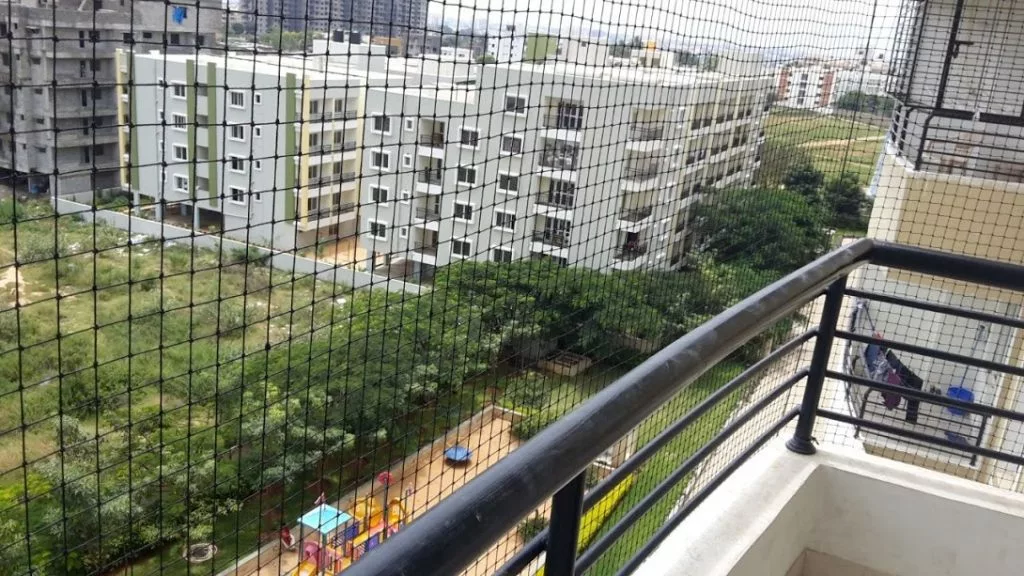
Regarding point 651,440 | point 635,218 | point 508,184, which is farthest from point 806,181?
point 651,440

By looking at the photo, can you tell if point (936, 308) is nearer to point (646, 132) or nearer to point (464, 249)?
point (464, 249)

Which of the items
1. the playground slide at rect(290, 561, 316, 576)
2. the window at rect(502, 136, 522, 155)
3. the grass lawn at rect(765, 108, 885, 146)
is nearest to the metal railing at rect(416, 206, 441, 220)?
the window at rect(502, 136, 522, 155)

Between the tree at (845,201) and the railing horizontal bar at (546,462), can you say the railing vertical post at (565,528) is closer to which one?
the railing horizontal bar at (546,462)

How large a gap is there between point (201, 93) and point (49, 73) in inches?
29.1

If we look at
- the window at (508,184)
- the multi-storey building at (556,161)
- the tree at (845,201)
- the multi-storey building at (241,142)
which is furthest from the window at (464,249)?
the tree at (845,201)

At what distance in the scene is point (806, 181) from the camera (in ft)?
15.2

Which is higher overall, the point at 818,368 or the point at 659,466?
the point at 818,368

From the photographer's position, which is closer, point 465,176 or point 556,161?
point 556,161

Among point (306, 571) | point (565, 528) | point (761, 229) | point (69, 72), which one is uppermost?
point (69, 72)

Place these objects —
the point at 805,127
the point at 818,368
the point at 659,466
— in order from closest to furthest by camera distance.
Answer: the point at 818,368
the point at 659,466
the point at 805,127

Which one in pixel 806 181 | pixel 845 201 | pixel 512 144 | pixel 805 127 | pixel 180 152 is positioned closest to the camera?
pixel 180 152

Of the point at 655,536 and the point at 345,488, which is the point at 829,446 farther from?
the point at 345,488

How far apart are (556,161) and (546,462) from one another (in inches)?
76.2

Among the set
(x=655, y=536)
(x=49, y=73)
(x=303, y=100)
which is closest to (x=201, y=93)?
(x=303, y=100)
